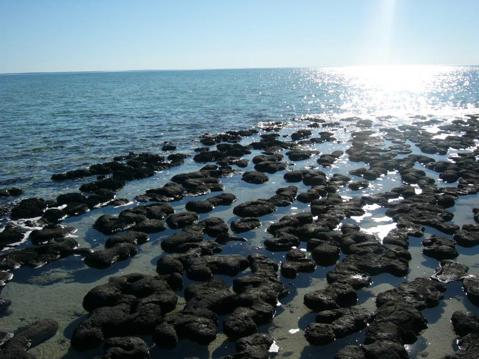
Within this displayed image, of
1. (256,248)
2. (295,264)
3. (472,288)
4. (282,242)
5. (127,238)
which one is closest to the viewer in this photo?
(472,288)

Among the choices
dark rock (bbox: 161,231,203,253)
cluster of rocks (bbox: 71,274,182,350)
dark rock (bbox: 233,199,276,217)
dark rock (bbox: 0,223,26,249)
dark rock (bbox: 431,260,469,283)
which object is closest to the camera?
cluster of rocks (bbox: 71,274,182,350)

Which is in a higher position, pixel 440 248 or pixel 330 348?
pixel 440 248

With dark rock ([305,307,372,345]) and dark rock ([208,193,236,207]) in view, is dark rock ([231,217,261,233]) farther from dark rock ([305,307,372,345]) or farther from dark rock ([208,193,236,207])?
dark rock ([305,307,372,345])

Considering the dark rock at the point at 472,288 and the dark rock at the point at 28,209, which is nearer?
the dark rock at the point at 472,288

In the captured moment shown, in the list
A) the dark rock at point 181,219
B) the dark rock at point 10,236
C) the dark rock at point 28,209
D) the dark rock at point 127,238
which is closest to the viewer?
the dark rock at point 127,238

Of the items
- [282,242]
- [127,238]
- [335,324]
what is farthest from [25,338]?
[282,242]

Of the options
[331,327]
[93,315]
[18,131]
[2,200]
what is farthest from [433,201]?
[18,131]

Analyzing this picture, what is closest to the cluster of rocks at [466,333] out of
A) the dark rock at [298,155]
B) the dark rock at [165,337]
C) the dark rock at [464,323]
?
the dark rock at [464,323]

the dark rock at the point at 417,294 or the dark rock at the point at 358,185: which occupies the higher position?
the dark rock at the point at 417,294

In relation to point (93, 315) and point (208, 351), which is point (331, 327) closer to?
point (208, 351)

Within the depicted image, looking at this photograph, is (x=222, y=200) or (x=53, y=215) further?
(x=222, y=200)

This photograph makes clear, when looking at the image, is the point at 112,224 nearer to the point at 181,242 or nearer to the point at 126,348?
the point at 181,242

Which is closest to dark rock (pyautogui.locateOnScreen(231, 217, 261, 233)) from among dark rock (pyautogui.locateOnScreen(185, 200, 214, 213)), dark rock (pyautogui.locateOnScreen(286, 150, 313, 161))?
dark rock (pyautogui.locateOnScreen(185, 200, 214, 213))

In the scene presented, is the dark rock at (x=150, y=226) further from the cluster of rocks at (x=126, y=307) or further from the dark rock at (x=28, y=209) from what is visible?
the dark rock at (x=28, y=209)
